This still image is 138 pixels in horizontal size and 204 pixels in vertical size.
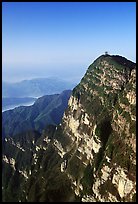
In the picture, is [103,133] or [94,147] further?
[94,147]

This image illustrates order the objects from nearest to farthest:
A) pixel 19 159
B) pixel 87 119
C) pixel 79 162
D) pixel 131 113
Answer: pixel 131 113, pixel 79 162, pixel 87 119, pixel 19 159

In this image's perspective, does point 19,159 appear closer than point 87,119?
No

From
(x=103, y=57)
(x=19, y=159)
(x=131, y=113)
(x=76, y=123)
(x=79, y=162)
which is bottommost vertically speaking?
(x=19, y=159)

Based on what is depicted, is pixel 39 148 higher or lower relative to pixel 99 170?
lower

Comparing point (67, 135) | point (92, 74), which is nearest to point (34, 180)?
point (67, 135)

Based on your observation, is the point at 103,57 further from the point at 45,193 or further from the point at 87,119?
the point at 45,193

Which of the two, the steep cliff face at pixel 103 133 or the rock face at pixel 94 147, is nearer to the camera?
the steep cliff face at pixel 103 133

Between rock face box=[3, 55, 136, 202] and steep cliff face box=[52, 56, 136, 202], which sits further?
rock face box=[3, 55, 136, 202]

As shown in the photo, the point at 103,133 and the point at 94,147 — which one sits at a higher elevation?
the point at 103,133
